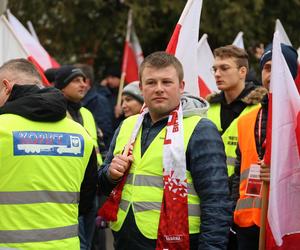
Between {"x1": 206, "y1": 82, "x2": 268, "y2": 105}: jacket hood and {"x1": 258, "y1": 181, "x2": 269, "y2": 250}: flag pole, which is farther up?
{"x1": 206, "y1": 82, "x2": 268, "y2": 105}: jacket hood

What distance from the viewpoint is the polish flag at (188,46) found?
5566 mm

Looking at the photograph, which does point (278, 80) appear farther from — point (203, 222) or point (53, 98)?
point (53, 98)

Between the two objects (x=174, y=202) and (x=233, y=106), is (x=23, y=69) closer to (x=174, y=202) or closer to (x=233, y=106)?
(x=174, y=202)

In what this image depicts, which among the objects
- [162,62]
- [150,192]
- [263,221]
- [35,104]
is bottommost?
[263,221]

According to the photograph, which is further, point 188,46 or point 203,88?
point 203,88

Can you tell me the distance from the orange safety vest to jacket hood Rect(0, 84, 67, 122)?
173 cm

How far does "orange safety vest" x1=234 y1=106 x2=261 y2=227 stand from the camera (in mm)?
5383

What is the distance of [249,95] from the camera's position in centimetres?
674

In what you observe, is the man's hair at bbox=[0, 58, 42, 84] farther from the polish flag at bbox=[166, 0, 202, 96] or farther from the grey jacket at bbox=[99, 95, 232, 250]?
the polish flag at bbox=[166, 0, 202, 96]

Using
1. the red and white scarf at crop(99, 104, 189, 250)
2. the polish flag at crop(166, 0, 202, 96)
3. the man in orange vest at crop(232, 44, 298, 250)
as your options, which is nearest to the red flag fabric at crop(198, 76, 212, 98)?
the polish flag at crop(166, 0, 202, 96)

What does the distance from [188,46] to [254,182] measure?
1145 mm

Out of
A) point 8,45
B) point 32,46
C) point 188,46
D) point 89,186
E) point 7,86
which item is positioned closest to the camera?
point 7,86

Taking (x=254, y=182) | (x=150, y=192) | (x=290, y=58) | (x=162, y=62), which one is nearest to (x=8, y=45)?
(x=290, y=58)

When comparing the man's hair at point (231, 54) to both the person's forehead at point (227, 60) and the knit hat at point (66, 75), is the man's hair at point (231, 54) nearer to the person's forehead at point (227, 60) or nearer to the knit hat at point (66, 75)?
the person's forehead at point (227, 60)
